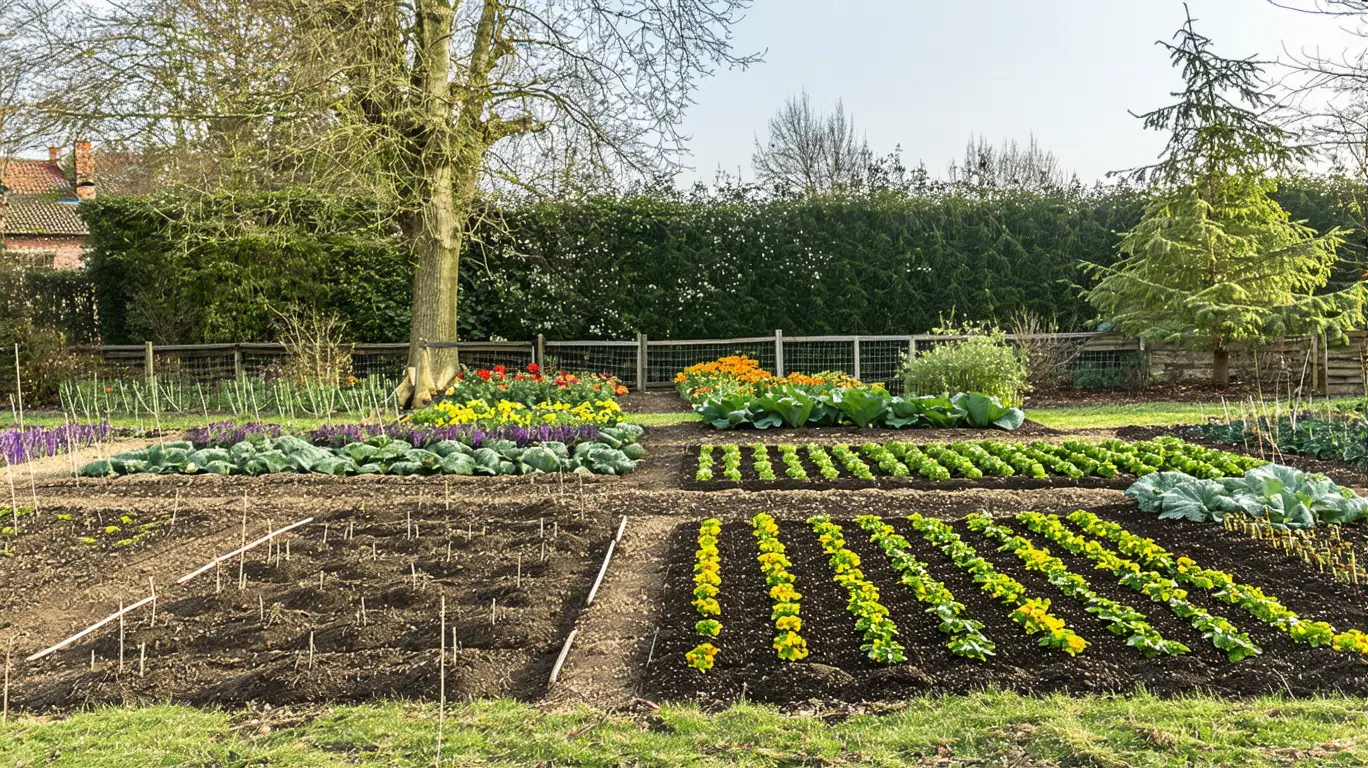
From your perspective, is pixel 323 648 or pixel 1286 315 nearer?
pixel 323 648

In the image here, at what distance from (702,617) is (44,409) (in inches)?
538

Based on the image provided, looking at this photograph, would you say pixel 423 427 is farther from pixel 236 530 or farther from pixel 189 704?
pixel 189 704

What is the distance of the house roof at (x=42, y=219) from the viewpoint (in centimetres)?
3325

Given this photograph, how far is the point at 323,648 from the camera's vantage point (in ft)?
13.9

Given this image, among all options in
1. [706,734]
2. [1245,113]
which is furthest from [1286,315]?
[706,734]

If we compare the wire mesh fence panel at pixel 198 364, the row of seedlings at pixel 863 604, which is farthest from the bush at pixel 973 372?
the wire mesh fence panel at pixel 198 364

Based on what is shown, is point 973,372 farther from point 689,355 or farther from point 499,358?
point 499,358

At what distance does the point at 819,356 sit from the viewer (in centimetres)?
1627

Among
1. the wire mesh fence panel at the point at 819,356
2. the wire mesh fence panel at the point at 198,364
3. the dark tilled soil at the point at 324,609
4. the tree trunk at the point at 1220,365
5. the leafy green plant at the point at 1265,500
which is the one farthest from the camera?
the wire mesh fence panel at the point at 819,356

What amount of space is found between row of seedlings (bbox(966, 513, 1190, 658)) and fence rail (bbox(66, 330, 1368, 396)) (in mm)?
9235

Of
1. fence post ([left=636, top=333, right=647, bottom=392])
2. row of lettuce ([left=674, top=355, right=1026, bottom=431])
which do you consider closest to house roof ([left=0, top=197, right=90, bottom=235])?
fence post ([left=636, top=333, right=647, bottom=392])

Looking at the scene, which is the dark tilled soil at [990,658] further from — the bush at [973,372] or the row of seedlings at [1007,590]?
the bush at [973,372]

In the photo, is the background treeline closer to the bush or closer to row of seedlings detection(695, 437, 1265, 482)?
the bush

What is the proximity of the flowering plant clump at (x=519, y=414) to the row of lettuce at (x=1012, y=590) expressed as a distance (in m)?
4.49
